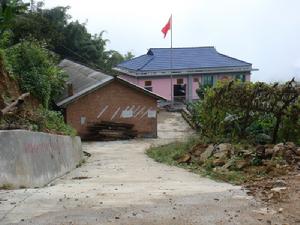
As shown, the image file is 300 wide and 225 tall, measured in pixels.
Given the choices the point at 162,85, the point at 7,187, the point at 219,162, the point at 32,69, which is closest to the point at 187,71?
the point at 162,85

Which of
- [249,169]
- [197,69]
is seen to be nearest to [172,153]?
[249,169]

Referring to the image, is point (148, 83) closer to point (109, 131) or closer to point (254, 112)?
point (109, 131)

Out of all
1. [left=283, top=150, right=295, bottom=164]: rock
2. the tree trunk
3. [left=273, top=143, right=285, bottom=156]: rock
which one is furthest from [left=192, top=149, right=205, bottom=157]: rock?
[left=283, top=150, right=295, bottom=164]: rock

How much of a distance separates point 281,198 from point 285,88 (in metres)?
7.61

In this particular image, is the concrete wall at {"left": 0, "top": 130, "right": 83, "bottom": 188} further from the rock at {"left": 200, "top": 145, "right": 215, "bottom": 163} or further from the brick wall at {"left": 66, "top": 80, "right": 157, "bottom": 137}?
the brick wall at {"left": 66, "top": 80, "right": 157, "bottom": 137}

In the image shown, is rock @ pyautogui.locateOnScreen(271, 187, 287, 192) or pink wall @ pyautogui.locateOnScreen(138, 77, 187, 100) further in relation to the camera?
pink wall @ pyautogui.locateOnScreen(138, 77, 187, 100)

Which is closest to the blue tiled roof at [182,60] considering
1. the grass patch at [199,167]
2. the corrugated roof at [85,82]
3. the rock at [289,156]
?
the corrugated roof at [85,82]

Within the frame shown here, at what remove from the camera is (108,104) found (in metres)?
33.1

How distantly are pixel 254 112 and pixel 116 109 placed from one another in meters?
19.0

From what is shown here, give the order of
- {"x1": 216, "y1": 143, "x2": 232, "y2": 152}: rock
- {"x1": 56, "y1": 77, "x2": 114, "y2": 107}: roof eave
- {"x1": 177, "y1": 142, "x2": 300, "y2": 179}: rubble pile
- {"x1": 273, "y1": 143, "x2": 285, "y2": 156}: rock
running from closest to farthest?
{"x1": 177, "y1": 142, "x2": 300, "y2": 179}: rubble pile < {"x1": 273, "y1": 143, "x2": 285, "y2": 156}: rock < {"x1": 216, "y1": 143, "x2": 232, "y2": 152}: rock < {"x1": 56, "y1": 77, "x2": 114, "y2": 107}: roof eave

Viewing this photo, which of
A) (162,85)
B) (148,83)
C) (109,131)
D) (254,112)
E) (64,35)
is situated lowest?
(109,131)

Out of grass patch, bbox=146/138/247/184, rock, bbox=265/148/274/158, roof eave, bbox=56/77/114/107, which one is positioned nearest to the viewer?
grass patch, bbox=146/138/247/184

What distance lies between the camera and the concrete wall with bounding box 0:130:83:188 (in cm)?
838

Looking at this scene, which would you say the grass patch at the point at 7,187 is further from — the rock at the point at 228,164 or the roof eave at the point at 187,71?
the roof eave at the point at 187,71
